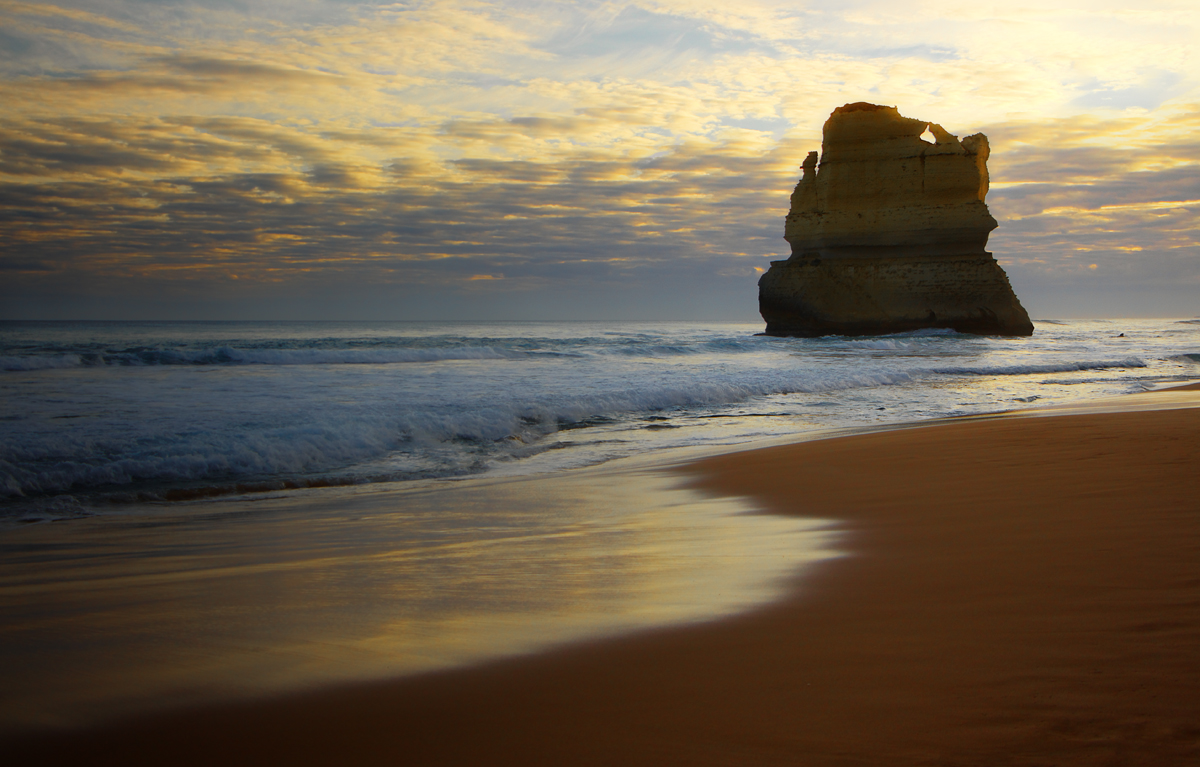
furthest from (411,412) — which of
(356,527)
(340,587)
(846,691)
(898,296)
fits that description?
(898,296)

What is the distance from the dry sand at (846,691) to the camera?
1.51 metres

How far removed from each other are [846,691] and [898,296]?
35.0 meters

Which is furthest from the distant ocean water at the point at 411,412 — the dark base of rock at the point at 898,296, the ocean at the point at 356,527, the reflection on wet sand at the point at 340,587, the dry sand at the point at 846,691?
the dark base of rock at the point at 898,296

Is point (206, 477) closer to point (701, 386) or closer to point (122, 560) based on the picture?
point (122, 560)

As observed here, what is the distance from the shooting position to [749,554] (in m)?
3.33

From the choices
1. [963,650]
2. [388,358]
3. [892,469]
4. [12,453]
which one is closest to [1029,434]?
[892,469]

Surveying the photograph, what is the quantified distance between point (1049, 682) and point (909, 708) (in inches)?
14.9

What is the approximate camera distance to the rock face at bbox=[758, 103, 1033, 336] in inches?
→ 1265

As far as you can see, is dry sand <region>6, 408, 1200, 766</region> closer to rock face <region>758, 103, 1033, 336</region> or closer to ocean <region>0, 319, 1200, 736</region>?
ocean <region>0, 319, 1200, 736</region>

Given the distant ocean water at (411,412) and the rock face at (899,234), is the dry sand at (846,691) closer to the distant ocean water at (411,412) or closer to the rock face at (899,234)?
the distant ocean water at (411,412)

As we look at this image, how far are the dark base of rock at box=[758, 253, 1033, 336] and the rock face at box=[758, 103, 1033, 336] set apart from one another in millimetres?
46

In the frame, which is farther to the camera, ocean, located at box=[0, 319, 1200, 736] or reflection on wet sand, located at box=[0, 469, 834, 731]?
ocean, located at box=[0, 319, 1200, 736]

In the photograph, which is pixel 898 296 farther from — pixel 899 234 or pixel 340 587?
pixel 340 587

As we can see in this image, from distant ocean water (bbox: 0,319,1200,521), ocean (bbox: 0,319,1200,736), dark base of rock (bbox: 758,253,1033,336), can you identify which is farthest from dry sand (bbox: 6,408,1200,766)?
dark base of rock (bbox: 758,253,1033,336)
